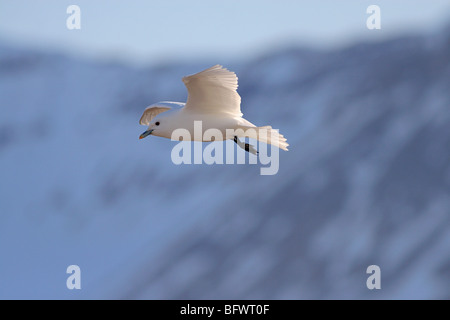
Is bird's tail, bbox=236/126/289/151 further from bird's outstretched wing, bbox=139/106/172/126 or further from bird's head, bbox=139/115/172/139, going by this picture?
bird's outstretched wing, bbox=139/106/172/126

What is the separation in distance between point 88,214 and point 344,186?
1011 inches

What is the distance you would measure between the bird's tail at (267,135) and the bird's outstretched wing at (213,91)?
270 mm

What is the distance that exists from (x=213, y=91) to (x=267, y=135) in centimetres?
89

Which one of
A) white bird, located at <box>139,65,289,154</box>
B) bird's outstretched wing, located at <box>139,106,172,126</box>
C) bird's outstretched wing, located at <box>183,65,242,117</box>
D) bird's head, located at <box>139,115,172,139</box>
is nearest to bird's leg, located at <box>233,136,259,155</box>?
white bird, located at <box>139,65,289,154</box>

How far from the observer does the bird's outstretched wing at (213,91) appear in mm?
8969

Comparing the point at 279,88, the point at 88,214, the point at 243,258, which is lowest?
the point at 243,258

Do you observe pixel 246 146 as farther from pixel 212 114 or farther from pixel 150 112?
pixel 150 112

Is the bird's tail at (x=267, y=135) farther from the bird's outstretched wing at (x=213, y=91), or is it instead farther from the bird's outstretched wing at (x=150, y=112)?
the bird's outstretched wing at (x=150, y=112)

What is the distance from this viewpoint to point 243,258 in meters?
77.9

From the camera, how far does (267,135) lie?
9578 millimetres

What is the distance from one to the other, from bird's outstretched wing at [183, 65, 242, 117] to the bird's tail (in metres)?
0.27

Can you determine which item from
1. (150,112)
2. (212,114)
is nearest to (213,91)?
(212,114)

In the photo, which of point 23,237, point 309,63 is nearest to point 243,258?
point 23,237

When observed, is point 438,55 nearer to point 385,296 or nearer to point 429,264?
point 429,264
